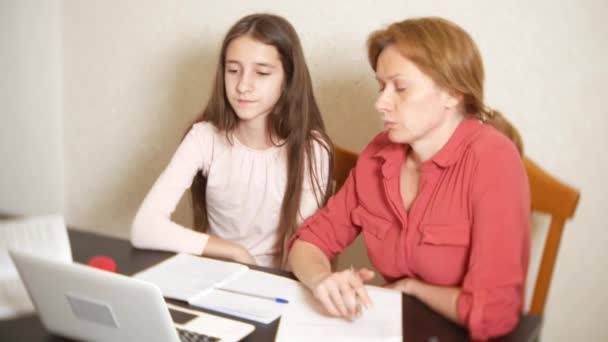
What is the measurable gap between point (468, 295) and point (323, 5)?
1.12 m

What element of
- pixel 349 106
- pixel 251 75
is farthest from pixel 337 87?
pixel 251 75

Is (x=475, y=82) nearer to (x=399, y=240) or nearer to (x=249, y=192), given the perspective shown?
(x=399, y=240)

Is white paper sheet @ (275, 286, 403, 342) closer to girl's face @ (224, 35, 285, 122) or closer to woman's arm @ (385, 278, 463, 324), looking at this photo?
woman's arm @ (385, 278, 463, 324)

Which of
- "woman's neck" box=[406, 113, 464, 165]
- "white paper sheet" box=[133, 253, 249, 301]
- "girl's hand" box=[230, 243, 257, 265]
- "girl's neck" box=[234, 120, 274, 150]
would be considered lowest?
"girl's hand" box=[230, 243, 257, 265]

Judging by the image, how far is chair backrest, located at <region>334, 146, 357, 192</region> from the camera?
5.29ft

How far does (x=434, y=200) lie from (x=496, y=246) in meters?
0.17

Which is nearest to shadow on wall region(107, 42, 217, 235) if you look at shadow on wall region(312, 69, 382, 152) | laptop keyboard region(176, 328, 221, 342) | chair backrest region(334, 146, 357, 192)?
shadow on wall region(312, 69, 382, 152)

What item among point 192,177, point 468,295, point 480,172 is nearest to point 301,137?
point 192,177

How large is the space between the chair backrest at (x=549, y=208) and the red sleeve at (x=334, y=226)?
383mm

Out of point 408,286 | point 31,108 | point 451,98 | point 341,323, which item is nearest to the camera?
point 341,323

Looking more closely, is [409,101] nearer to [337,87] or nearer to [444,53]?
[444,53]

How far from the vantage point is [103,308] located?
2.90 ft

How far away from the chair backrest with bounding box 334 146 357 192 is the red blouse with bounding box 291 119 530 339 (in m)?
0.20

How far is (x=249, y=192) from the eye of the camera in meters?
1.67
